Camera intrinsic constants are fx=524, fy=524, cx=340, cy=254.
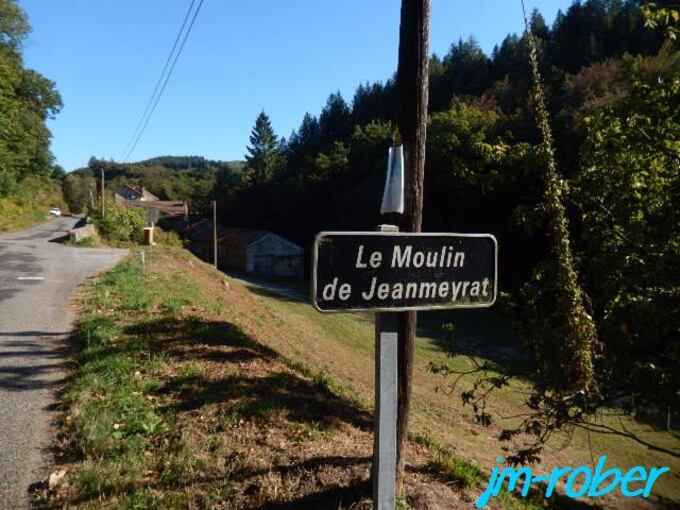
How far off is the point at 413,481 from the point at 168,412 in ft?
7.75

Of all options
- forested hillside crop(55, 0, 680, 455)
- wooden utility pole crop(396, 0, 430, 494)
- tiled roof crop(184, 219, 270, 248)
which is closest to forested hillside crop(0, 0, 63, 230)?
tiled roof crop(184, 219, 270, 248)

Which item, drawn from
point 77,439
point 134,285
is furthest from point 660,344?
point 134,285

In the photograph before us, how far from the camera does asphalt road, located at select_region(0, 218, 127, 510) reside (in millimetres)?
3973

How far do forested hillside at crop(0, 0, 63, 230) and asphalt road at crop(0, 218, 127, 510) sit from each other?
22.6m

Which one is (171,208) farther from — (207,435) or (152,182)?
(207,435)

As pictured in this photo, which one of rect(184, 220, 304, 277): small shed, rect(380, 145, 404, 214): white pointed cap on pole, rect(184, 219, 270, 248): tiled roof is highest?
rect(380, 145, 404, 214): white pointed cap on pole

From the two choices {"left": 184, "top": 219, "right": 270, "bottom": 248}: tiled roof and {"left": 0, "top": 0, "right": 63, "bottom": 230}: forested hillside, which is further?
{"left": 184, "top": 219, "right": 270, "bottom": 248}: tiled roof

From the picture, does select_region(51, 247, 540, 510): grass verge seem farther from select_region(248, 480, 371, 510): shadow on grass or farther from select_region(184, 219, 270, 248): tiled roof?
select_region(184, 219, 270, 248): tiled roof

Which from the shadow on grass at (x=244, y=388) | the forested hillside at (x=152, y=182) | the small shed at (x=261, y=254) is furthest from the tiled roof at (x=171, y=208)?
the shadow on grass at (x=244, y=388)

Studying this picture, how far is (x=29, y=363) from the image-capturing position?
6422 millimetres

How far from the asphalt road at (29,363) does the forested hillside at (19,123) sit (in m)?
22.6

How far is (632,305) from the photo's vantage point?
14.6ft

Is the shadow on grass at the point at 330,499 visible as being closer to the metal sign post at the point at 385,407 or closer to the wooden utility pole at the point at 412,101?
the wooden utility pole at the point at 412,101

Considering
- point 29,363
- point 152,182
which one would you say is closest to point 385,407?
point 29,363
